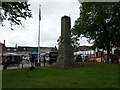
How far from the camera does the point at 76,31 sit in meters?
35.9

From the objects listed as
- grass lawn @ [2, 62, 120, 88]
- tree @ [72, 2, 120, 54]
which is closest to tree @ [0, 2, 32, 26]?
grass lawn @ [2, 62, 120, 88]

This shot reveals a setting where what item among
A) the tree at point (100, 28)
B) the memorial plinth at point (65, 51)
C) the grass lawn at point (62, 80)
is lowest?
the grass lawn at point (62, 80)

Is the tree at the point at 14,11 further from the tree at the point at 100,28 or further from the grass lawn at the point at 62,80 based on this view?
the tree at the point at 100,28

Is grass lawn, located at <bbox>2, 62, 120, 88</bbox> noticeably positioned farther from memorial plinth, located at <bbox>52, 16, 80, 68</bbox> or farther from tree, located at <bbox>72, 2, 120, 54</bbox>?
tree, located at <bbox>72, 2, 120, 54</bbox>

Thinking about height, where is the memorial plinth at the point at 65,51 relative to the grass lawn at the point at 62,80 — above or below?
above

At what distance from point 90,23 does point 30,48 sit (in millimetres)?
79419

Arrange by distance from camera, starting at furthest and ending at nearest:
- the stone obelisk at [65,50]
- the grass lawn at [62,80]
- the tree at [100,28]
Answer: the tree at [100,28] < the stone obelisk at [65,50] < the grass lawn at [62,80]

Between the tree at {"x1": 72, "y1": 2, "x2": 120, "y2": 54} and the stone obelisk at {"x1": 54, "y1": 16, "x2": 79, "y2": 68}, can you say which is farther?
the tree at {"x1": 72, "y1": 2, "x2": 120, "y2": 54}

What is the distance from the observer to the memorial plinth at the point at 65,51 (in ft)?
65.1

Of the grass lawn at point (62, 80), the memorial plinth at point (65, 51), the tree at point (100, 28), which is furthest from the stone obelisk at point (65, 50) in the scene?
the tree at point (100, 28)

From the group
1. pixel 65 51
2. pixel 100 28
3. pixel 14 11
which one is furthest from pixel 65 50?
pixel 100 28

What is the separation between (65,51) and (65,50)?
14 cm

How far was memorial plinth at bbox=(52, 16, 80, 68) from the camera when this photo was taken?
19.8 m

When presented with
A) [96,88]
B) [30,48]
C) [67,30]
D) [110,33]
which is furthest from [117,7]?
[30,48]
